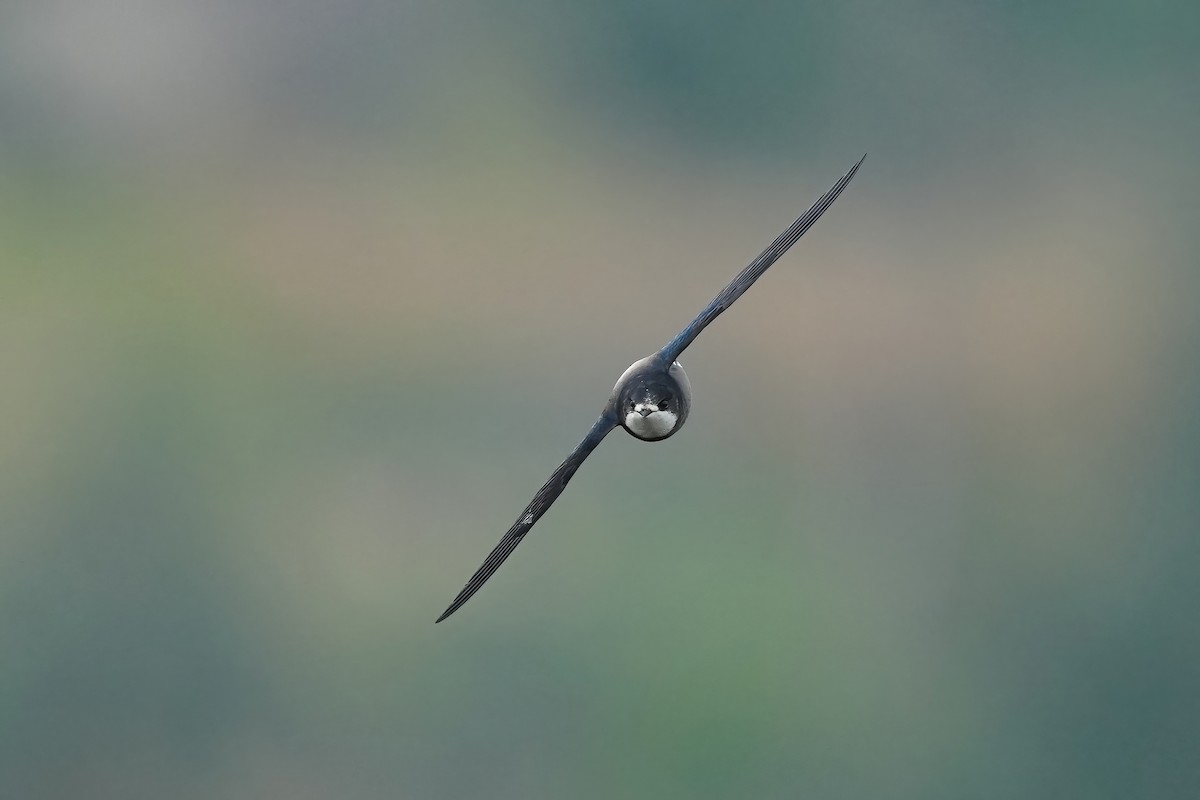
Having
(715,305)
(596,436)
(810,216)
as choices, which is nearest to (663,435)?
→ (596,436)

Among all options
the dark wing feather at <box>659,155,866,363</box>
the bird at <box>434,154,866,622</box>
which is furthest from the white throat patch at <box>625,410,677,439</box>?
the dark wing feather at <box>659,155,866,363</box>

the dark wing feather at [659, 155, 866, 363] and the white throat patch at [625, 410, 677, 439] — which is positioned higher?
the dark wing feather at [659, 155, 866, 363]

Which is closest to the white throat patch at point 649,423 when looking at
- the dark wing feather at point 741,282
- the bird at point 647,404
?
the bird at point 647,404

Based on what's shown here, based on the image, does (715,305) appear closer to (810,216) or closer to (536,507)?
(810,216)

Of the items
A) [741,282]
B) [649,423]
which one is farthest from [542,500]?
[741,282]

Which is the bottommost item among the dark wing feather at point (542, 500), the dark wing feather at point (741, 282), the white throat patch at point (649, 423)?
the dark wing feather at point (542, 500)

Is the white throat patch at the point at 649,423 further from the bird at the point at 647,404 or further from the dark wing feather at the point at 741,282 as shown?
the dark wing feather at the point at 741,282

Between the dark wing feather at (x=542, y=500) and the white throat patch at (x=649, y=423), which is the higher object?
the white throat patch at (x=649, y=423)

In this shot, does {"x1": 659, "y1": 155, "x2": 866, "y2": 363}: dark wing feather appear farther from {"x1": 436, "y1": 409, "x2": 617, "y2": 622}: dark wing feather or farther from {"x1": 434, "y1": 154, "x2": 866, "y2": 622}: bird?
{"x1": 436, "y1": 409, "x2": 617, "y2": 622}: dark wing feather
